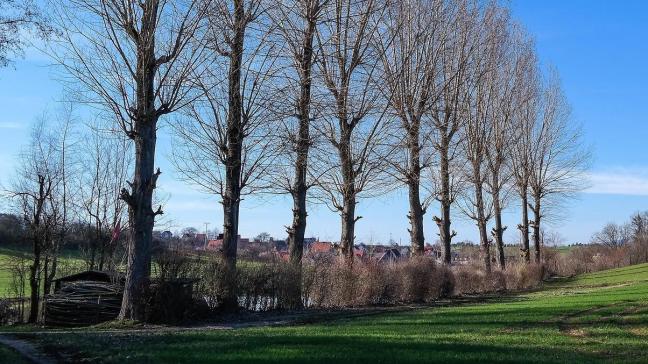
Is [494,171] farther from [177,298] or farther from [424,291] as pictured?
[177,298]

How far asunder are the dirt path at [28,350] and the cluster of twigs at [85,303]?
5114mm

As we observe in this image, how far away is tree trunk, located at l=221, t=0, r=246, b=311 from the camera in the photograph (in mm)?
18609

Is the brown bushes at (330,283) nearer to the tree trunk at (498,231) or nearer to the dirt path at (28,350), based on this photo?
the dirt path at (28,350)

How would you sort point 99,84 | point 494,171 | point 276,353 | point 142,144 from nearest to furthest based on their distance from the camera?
point 276,353 → point 142,144 → point 99,84 → point 494,171

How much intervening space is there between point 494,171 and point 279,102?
23.1 m

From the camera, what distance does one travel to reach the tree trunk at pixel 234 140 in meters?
18.6

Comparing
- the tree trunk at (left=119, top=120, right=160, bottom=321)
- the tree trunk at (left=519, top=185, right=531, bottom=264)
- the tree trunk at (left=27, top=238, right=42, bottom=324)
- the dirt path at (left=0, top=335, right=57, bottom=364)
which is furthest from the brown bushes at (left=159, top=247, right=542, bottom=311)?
the tree trunk at (left=519, top=185, right=531, bottom=264)

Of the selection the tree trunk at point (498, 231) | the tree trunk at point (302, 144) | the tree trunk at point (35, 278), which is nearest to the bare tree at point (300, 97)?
the tree trunk at point (302, 144)

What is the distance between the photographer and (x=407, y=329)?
12.2 metres

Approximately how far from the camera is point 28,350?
952 centimetres

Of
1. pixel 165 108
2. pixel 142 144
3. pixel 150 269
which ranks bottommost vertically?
pixel 150 269

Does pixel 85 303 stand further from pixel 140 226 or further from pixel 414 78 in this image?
pixel 414 78

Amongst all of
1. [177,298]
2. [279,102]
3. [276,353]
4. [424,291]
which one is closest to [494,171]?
[424,291]

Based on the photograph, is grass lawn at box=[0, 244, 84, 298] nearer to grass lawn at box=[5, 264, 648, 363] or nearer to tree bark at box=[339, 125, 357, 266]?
tree bark at box=[339, 125, 357, 266]
